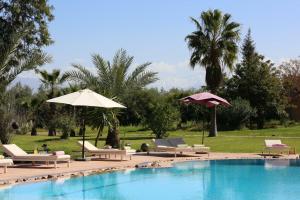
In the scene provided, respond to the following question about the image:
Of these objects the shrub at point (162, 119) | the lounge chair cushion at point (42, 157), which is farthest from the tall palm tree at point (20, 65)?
the shrub at point (162, 119)

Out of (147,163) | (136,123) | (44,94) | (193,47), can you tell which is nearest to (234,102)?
(193,47)

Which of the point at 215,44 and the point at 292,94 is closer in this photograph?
the point at 215,44

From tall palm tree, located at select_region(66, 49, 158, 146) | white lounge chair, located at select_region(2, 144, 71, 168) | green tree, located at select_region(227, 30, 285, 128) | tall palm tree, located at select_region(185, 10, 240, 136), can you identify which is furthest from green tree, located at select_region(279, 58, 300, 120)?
white lounge chair, located at select_region(2, 144, 71, 168)

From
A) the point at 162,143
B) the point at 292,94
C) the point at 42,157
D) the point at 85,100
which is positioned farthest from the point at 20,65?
the point at 292,94

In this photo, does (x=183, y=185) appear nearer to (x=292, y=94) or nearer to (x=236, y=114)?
(x=236, y=114)

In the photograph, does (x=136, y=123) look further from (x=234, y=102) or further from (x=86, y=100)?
(x=86, y=100)

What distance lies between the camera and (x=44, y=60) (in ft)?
72.6

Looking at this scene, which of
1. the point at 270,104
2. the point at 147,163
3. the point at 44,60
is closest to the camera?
the point at 147,163

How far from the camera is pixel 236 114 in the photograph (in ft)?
142

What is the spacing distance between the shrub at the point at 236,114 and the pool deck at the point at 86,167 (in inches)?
748

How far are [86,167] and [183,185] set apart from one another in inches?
168

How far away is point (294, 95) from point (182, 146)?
33.1m

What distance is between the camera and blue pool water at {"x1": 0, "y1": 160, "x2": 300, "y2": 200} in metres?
13.7

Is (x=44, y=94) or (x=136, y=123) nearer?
(x=44, y=94)
